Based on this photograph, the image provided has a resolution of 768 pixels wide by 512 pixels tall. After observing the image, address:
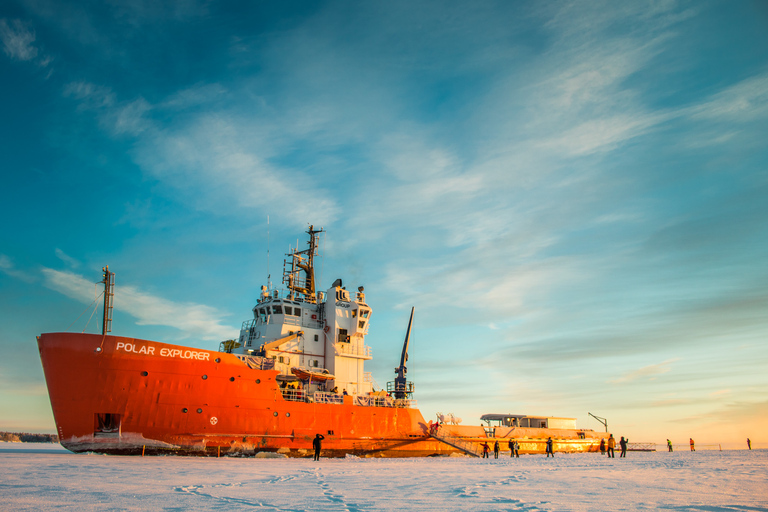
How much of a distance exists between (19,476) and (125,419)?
9020 mm

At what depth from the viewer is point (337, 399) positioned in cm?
2542

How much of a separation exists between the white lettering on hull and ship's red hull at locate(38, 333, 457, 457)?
4cm

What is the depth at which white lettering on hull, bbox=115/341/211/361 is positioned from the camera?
62.7ft

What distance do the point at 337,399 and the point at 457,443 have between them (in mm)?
8605

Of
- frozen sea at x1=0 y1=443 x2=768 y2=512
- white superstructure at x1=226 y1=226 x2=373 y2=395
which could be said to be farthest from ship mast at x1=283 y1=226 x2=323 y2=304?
frozen sea at x1=0 y1=443 x2=768 y2=512

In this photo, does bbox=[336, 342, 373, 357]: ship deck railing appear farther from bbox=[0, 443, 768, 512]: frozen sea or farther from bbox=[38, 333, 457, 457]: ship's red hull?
bbox=[0, 443, 768, 512]: frozen sea

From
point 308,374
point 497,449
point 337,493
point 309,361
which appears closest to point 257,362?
point 308,374

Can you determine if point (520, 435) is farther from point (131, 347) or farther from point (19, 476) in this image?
point (19, 476)

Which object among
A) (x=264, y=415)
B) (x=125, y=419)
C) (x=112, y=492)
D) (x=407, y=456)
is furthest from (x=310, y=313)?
(x=112, y=492)

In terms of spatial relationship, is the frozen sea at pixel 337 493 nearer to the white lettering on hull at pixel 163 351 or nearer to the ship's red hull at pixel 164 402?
the ship's red hull at pixel 164 402

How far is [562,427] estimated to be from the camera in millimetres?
36719

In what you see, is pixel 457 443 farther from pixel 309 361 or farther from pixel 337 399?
pixel 309 361

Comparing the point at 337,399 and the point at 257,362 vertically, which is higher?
the point at 257,362

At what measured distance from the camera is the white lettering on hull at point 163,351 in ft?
62.7
